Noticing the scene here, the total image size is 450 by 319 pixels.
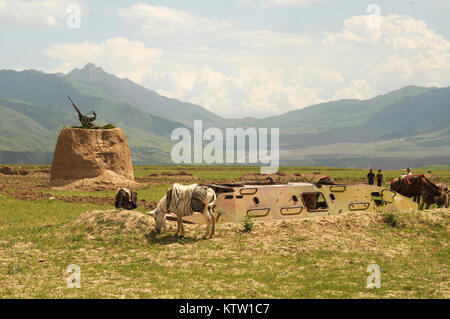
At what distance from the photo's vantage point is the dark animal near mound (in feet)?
77.1

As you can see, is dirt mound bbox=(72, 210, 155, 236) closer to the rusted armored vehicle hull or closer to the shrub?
the rusted armored vehicle hull

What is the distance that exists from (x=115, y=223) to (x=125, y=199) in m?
5.95

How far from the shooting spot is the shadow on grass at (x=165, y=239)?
1620 cm

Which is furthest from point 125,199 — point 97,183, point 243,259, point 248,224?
point 97,183

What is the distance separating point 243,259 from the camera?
46.5ft

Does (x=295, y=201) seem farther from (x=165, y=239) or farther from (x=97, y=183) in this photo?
(x=97, y=183)

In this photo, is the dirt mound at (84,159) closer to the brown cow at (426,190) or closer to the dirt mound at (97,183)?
the dirt mound at (97,183)

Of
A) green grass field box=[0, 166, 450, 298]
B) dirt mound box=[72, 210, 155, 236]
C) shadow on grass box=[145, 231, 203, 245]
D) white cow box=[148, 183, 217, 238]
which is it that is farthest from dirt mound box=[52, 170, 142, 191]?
white cow box=[148, 183, 217, 238]

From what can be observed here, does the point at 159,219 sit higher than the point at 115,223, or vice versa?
the point at 159,219

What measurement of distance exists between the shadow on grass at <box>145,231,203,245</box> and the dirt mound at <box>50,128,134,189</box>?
25.8m

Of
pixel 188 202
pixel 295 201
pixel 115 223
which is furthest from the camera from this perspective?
pixel 295 201

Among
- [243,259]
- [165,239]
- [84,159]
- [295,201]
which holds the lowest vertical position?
[243,259]
